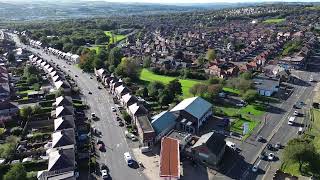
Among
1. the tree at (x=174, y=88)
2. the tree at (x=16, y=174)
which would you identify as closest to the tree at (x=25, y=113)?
the tree at (x=16, y=174)

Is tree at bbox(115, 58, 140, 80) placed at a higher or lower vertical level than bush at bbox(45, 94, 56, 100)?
higher

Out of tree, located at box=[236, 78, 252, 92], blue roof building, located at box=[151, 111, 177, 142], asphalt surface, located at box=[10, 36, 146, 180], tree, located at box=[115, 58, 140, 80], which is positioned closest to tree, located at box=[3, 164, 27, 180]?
asphalt surface, located at box=[10, 36, 146, 180]

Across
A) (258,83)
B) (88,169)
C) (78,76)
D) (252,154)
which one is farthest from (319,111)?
(78,76)

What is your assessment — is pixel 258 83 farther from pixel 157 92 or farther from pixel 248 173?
pixel 248 173

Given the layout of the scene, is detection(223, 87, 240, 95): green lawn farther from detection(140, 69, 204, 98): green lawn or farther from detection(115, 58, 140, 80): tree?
detection(115, 58, 140, 80): tree

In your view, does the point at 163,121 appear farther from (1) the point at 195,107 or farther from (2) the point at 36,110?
(2) the point at 36,110

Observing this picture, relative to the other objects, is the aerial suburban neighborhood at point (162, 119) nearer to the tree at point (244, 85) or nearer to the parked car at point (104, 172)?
the tree at point (244, 85)
